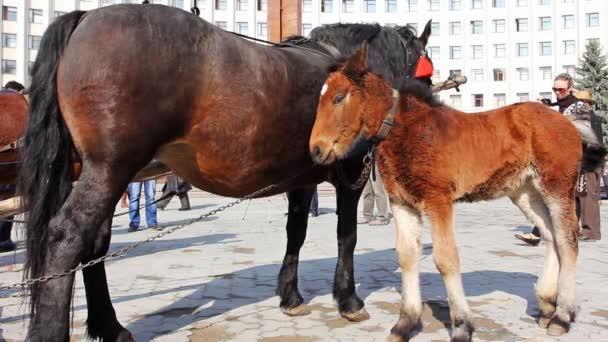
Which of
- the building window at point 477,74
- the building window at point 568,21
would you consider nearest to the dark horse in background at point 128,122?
the building window at point 477,74

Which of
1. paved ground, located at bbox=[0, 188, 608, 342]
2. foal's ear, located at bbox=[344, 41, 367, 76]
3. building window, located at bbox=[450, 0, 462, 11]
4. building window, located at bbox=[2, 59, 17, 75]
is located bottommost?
paved ground, located at bbox=[0, 188, 608, 342]

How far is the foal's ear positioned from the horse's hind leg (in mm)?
1852

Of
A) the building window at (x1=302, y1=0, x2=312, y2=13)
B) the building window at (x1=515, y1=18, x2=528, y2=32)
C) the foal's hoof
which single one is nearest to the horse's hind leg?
the foal's hoof

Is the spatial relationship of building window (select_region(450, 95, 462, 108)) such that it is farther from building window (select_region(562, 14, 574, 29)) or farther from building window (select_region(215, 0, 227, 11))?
building window (select_region(215, 0, 227, 11))

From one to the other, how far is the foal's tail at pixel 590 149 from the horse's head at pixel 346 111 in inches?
65.7

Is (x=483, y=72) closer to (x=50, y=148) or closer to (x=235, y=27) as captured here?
(x=235, y=27)

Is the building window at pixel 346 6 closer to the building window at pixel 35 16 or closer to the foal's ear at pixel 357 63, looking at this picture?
the building window at pixel 35 16

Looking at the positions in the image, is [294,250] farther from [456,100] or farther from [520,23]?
[520,23]

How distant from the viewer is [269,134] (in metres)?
3.45

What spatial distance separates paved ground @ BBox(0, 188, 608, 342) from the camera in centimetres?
382

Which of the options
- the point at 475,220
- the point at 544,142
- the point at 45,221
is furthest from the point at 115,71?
the point at 475,220

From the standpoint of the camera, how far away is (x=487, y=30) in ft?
216

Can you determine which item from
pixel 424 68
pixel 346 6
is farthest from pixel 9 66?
pixel 424 68

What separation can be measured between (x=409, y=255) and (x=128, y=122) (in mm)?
1998
